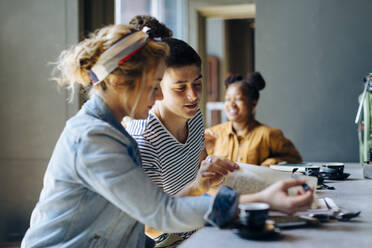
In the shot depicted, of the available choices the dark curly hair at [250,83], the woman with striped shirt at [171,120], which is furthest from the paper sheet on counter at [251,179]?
the dark curly hair at [250,83]

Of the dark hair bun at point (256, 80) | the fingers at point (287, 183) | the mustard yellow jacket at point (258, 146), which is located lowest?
the mustard yellow jacket at point (258, 146)

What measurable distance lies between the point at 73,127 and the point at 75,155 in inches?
3.4

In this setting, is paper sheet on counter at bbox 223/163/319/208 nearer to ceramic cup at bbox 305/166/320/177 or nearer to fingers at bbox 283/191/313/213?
fingers at bbox 283/191/313/213

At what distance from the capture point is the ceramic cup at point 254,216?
3.33 ft

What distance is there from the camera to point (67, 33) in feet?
12.3

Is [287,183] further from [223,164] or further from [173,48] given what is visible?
[173,48]

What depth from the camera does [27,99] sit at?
380 centimetres

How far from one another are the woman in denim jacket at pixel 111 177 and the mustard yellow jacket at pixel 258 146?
7.83ft

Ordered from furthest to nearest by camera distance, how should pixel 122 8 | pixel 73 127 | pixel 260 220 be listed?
pixel 122 8 → pixel 73 127 → pixel 260 220

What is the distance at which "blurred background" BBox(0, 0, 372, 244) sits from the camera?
3766 mm

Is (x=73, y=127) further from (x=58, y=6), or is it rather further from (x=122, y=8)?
(x=122, y=8)

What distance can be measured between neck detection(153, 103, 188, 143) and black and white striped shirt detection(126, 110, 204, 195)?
0.03 meters

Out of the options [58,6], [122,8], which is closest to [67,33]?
[58,6]

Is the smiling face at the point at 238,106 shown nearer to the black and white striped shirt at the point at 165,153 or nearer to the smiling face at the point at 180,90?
the black and white striped shirt at the point at 165,153
